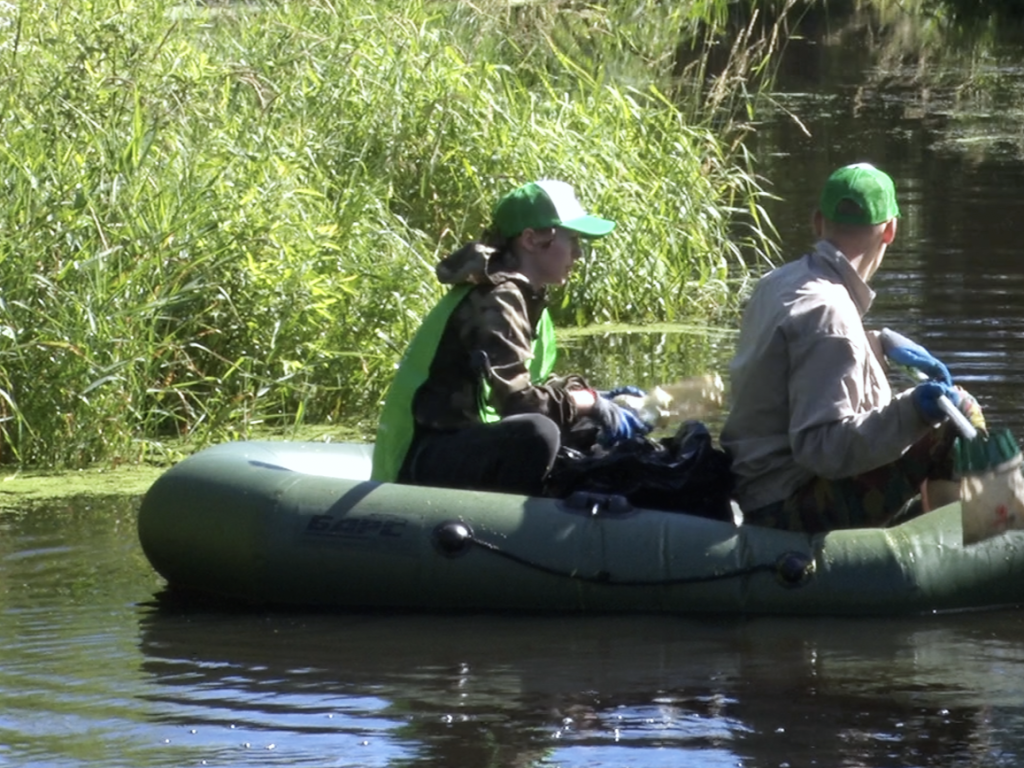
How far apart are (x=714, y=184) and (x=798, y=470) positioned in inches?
184

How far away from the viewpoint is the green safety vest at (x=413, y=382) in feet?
17.1

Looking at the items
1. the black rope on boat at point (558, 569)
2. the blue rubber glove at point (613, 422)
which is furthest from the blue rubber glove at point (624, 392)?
the black rope on boat at point (558, 569)

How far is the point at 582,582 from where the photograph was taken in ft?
16.7

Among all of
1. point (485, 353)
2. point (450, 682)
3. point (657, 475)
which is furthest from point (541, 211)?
point (450, 682)

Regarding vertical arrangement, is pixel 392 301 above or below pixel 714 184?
below

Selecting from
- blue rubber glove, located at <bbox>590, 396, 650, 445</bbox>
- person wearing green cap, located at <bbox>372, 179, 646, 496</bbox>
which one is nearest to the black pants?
person wearing green cap, located at <bbox>372, 179, 646, 496</bbox>

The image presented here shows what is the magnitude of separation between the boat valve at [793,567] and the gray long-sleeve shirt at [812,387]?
172mm

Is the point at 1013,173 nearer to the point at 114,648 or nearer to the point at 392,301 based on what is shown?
the point at 392,301

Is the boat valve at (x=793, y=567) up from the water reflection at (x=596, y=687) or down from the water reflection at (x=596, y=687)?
up

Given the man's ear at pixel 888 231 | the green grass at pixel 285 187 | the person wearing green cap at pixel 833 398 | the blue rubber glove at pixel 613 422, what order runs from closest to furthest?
the person wearing green cap at pixel 833 398
the man's ear at pixel 888 231
the blue rubber glove at pixel 613 422
the green grass at pixel 285 187

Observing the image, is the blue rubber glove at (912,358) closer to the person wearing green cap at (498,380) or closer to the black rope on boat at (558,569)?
the black rope on boat at (558,569)

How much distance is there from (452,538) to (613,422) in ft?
1.83

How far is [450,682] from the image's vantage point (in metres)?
4.61

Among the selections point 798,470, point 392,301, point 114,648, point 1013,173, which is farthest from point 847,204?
point 1013,173
